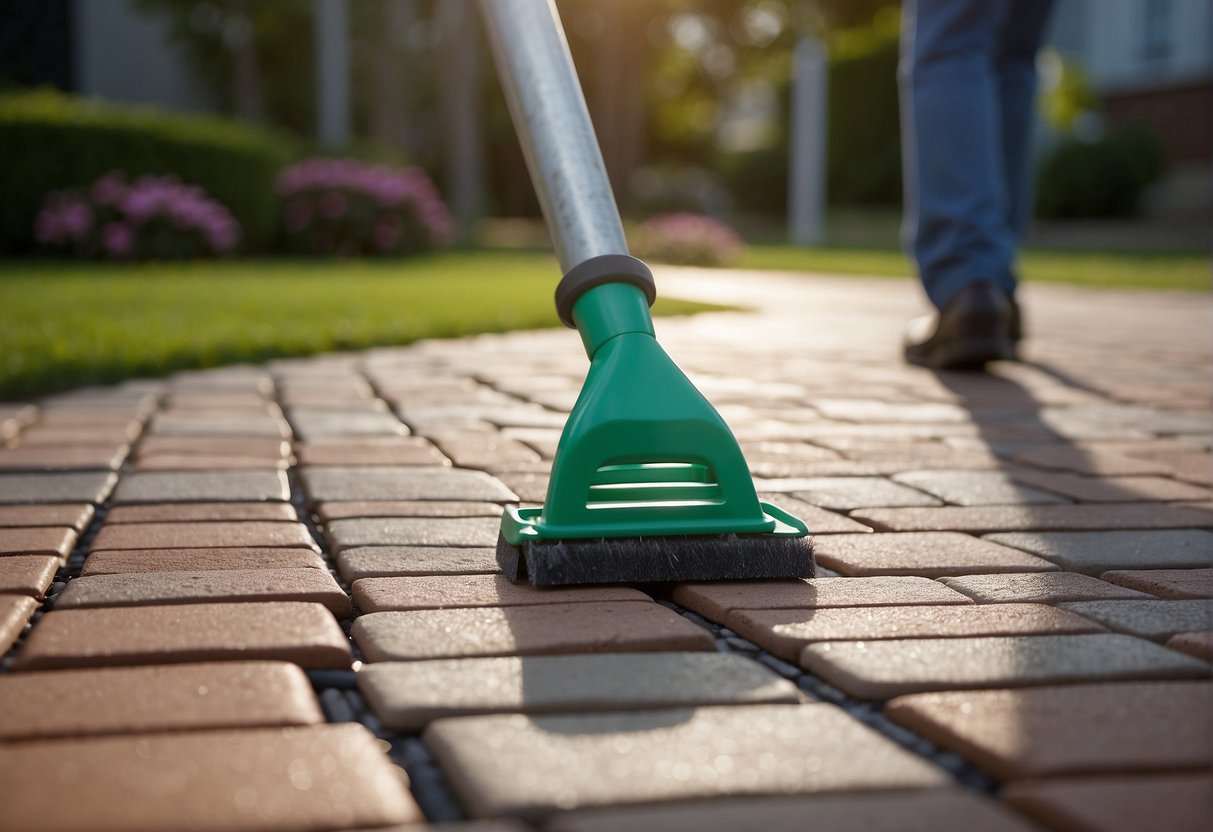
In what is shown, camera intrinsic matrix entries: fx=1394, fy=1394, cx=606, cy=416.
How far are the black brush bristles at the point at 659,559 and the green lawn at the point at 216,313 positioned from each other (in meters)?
2.24

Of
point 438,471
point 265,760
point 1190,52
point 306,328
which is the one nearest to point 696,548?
point 265,760

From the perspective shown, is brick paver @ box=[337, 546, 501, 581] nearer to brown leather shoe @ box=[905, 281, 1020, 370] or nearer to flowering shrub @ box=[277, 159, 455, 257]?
brown leather shoe @ box=[905, 281, 1020, 370]

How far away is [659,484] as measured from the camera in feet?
5.48

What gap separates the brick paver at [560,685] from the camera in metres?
1.19

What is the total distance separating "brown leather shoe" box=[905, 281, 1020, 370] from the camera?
3586 millimetres

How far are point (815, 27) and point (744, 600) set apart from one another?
2434 centimetres

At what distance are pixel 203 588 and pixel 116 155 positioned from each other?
10.5 metres

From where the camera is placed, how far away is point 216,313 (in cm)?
545

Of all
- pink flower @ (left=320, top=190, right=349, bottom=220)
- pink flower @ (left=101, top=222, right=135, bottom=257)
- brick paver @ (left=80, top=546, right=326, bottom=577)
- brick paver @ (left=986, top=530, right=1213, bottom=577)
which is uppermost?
pink flower @ (left=320, top=190, right=349, bottom=220)

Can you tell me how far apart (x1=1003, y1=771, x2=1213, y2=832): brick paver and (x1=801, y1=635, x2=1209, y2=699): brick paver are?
24 centimetres

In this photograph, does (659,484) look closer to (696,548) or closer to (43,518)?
(696,548)

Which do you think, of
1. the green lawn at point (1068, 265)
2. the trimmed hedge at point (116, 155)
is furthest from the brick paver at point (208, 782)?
the trimmed hedge at point (116, 155)

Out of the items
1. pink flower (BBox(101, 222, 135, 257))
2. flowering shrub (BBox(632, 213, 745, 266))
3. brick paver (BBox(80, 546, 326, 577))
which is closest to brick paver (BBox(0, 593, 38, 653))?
brick paver (BBox(80, 546, 326, 577))

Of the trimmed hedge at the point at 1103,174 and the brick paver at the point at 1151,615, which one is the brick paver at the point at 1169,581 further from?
the trimmed hedge at the point at 1103,174
